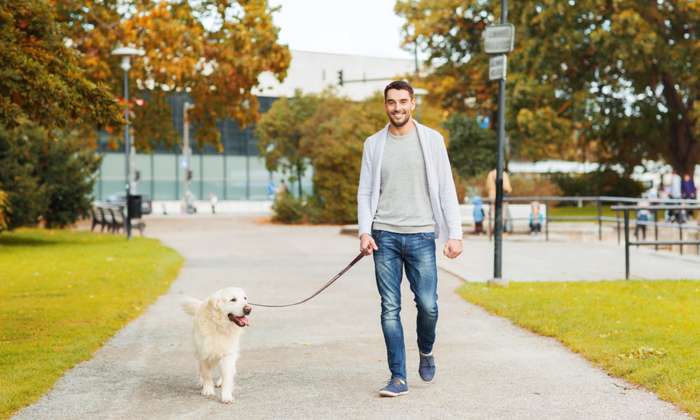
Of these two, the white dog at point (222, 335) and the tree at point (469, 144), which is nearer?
the white dog at point (222, 335)

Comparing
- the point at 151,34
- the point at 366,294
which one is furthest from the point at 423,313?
the point at 151,34

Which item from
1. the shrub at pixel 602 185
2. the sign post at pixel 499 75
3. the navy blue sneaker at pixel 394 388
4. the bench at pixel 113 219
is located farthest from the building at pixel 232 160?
the navy blue sneaker at pixel 394 388

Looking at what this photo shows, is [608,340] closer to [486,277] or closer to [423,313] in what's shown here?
[423,313]

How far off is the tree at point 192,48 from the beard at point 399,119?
19.8 meters

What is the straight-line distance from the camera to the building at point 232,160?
2739 inches

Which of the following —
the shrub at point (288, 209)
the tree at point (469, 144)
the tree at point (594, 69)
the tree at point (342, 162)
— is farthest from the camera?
the tree at point (469, 144)

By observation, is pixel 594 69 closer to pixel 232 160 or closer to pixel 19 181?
pixel 19 181

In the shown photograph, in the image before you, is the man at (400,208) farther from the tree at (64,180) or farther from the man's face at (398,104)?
the tree at (64,180)

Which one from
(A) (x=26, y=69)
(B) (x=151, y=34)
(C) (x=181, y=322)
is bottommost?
(C) (x=181, y=322)

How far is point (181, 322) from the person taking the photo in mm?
10781

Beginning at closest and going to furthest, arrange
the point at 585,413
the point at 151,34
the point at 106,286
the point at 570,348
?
the point at 585,413 < the point at 570,348 < the point at 106,286 < the point at 151,34

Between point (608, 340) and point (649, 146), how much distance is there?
37.5 meters

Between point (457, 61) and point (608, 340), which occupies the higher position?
point (457, 61)

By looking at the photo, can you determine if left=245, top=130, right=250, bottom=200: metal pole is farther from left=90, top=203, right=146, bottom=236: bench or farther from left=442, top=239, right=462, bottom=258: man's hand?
left=442, top=239, right=462, bottom=258: man's hand
